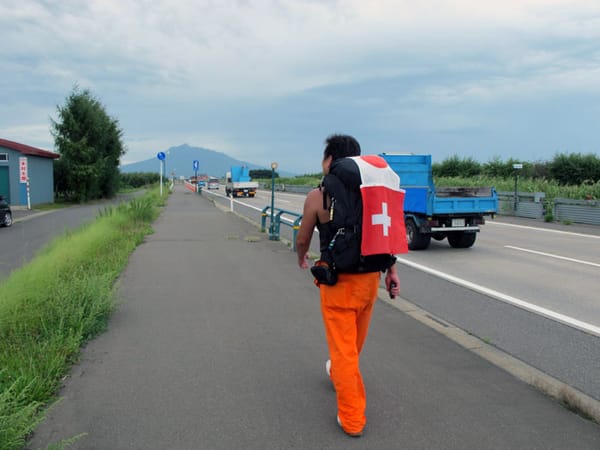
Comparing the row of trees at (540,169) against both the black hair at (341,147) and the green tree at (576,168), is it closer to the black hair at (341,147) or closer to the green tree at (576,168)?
the green tree at (576,168)

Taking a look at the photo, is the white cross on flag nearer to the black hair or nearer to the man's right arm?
the black hair

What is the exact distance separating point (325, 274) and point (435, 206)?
9.43 metres

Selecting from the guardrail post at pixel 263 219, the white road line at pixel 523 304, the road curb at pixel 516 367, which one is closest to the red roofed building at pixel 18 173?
the guardrail post at pixel 263 219

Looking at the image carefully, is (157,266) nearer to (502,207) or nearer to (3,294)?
(3,294)

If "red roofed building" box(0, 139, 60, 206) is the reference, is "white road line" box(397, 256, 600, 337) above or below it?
below

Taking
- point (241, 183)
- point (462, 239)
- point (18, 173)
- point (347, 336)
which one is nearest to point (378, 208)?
point (347, 336)

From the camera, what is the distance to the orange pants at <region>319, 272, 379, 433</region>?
3344mm

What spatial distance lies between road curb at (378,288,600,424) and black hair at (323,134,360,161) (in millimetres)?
2368

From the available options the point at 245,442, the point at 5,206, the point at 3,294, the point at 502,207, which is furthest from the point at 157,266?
the point at 502,207

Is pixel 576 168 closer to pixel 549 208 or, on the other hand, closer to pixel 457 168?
pixel 457 168

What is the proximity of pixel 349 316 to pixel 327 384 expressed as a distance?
101 cm

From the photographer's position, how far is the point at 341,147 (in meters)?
3.60

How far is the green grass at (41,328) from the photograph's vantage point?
3.32 metres

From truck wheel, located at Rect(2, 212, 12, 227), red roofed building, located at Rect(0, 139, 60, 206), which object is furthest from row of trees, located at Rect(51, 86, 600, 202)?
truck wheel, located at Rect(2, 212, 12, 227)
